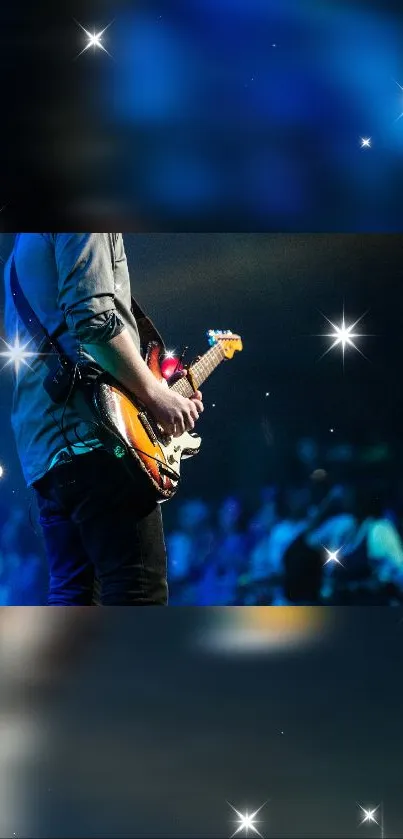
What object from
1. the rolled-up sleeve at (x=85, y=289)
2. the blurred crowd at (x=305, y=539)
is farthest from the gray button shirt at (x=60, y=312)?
the blurred crowd at (x=305, y=539)

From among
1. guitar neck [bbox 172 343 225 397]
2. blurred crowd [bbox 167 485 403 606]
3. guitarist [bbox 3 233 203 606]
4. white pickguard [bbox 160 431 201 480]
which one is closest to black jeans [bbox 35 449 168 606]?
guitarist [bbox 3 233 203 606]

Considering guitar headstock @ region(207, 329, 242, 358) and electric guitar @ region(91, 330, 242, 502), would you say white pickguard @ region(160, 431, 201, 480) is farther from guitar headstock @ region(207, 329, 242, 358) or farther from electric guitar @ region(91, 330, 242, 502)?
guitar headstock @ region(207, 329, 242, 358)

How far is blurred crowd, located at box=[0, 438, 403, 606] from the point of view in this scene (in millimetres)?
2609

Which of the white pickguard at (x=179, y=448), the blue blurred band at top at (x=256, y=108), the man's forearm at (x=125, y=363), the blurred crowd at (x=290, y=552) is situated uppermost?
the blue blurred band at top at (x=256, y=108)

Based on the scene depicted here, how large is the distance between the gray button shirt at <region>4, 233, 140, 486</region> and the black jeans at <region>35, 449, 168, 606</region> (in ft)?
0.28

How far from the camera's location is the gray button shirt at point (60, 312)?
2.43m

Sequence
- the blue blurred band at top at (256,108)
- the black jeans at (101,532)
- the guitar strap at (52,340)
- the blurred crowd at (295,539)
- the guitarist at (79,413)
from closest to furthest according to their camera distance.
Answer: the blue blurred band at top at (256,108)
the black jeans at (101,532)
the guitarist at (79,413)
the guitar strap at (52,340)
the blurred crowd at (295,539)

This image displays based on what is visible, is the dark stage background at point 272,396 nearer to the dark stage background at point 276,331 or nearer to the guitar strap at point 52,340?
the dark stage background at point 276,331

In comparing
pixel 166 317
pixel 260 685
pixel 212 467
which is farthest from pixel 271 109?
pixel 260 685

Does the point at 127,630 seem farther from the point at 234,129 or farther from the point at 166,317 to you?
the point at 234,129

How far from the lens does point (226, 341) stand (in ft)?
8.86

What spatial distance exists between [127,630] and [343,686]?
2.17 ft

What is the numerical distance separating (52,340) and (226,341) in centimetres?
57

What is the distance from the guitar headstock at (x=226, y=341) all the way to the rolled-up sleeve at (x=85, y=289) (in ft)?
1.16
